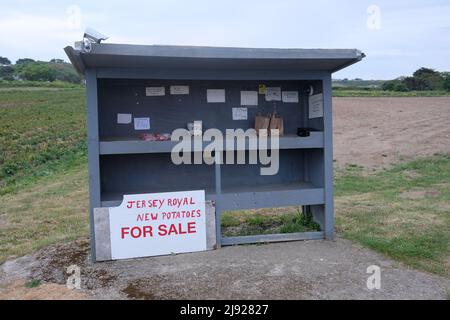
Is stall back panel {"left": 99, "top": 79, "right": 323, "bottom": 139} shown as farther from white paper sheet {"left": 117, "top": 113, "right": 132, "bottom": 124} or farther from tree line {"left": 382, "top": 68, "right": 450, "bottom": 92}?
tree line {"left": 382, "top": 68, "right": 450, "bottom": 92}

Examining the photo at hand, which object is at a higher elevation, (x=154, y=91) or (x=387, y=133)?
(x=154, y=91)

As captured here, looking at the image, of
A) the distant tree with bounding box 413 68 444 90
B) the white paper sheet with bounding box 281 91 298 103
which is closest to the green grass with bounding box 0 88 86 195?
the white paper sheet with bounding box 281 91 298 103

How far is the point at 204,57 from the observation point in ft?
15.1

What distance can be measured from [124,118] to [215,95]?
1.21 meters

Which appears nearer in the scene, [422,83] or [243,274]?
[243,274]

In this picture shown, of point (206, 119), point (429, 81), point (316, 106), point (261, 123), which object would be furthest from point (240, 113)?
point (429, 81)

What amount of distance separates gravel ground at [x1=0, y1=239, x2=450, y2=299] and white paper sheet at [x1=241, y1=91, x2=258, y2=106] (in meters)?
1.90

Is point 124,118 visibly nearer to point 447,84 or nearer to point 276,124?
point 276,124

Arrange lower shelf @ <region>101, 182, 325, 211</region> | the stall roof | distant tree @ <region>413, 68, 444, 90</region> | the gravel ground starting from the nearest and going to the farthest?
1. the gravel ground
2. the stall roof
3. lower shelf @ <region>101, 182, 325, 211</region>
4. distant tree @ <region>413, 68, 444, 90</region>

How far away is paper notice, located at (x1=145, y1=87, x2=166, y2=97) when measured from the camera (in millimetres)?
5691

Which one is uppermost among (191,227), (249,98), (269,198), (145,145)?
(249,98)

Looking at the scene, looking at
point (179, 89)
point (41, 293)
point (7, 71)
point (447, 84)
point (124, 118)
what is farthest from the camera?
point (7, 71)

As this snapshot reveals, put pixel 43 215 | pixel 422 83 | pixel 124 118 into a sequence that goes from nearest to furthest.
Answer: pixel 124 118, pixel 43 215, pixel 422 83
